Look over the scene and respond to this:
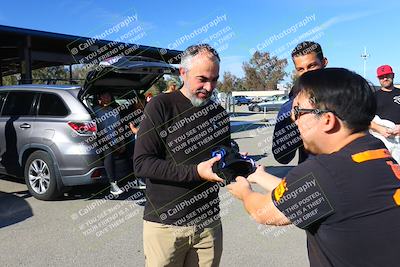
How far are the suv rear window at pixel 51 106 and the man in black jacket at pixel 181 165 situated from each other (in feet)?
14.6

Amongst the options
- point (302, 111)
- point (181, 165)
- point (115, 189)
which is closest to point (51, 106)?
point (115, 189)

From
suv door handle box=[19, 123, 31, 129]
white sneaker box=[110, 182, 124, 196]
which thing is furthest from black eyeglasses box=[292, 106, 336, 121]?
suv door handle box=[19, 123, 31, 129]

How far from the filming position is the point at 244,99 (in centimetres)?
6006

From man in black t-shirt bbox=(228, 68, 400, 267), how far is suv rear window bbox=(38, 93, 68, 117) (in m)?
5.45

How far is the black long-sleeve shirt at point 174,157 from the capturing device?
2.38m

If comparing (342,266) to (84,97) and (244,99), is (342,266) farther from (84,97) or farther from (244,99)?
(244,99)

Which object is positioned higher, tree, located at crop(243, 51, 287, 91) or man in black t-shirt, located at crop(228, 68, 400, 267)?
tree, located at crop(243, 51, 287, 91)

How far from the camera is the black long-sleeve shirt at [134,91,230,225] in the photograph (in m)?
2.38

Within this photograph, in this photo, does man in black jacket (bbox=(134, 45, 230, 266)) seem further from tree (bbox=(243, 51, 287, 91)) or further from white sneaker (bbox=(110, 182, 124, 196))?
tree (bbox=(243, 51, 287, 91))

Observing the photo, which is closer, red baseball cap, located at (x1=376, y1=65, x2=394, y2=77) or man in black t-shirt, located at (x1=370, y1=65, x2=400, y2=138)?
man in black t-shirt, located at (x1=370, y1=65, x2=400, y2=138)

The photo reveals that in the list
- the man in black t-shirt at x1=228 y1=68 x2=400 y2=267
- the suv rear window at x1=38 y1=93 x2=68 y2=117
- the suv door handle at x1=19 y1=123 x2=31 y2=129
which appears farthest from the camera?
the suv door handle at x1=19 y1=123 x2=31 y2=129

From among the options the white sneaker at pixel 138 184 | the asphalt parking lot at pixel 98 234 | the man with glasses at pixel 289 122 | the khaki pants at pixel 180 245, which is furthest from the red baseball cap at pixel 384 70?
the khaki pants at pixel 180 245

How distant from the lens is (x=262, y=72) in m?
78.0

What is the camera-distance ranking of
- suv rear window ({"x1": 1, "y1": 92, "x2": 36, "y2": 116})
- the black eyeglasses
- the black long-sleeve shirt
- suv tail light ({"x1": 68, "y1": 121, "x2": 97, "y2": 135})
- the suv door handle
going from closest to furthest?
the black eyeglasses, the black long-sleeve shirt, suv tail light ({"x1": 68, "y1": 121, "x2": 97, "y2": 135}), the suv door handle, suv rear window ({"x1": 1, "y1": 92, "x2": 36, "y2": 116})
